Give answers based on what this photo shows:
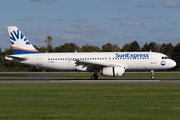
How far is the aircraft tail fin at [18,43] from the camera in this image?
130ft

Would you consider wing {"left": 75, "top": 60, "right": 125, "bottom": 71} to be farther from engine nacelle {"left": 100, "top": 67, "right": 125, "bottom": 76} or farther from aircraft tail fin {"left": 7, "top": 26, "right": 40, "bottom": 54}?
aircraft tail fin {"left": 7, "top": 26, "right": 40, "bottom": 54}

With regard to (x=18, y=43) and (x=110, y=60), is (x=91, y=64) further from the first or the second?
(x=18, y=43)

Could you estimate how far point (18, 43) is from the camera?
1565 inches

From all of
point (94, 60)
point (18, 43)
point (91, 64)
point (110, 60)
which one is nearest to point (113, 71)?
point (110, 60)

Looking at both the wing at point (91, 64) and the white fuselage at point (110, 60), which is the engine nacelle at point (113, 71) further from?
the white fuselage at point (110, 60)

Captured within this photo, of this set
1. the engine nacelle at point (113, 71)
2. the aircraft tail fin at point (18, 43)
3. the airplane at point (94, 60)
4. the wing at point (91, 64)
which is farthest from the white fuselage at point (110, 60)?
the aircraft tail fin at point (18, 43)

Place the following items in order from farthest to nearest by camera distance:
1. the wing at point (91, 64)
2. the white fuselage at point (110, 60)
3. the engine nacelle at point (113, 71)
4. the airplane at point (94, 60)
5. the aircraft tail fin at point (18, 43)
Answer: the aircraft tail fin at point (18, 43), the white fuselage at point (110, 60), the airplane at point (94, 60), the wing at point (91, 64), the engine nacelle at point (113, 71)

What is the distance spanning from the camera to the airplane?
117 ft

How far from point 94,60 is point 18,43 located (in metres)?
12.4

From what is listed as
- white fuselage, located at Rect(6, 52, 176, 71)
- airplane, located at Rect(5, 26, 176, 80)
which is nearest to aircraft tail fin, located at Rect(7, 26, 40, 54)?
airplane, located at Rect(5, 26, 176, 80)

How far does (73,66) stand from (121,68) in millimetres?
7422
